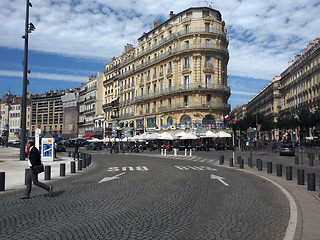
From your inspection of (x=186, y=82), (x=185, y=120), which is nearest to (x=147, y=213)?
(x=185, y=120)

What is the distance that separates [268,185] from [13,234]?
8971mm

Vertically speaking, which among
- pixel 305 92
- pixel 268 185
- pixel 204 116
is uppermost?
pixel 305 92

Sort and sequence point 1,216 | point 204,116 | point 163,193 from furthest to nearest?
point 204,116
point 163,193
point 1,216

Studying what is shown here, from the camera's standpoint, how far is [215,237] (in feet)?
16.1

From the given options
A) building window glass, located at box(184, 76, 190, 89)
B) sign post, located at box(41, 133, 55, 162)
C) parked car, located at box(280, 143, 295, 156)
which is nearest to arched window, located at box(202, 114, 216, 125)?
building window glass, located at box(184, 76, 190, 89)

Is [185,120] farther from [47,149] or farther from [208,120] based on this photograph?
[47,149]

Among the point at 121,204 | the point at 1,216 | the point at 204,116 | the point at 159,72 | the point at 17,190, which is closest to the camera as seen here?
the point at 1,216

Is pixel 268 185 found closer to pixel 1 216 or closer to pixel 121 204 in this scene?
pixel 121 204

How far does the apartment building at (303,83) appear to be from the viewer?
54656 millimetres

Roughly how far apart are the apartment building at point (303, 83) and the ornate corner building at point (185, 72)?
64.7 ft

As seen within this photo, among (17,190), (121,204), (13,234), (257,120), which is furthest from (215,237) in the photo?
(257,120)

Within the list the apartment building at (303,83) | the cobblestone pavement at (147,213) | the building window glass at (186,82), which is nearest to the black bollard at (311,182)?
the cobblestone pavement at (147,213)

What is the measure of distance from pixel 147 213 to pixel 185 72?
1595 inches

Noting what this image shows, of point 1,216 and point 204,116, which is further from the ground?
point 204,116
